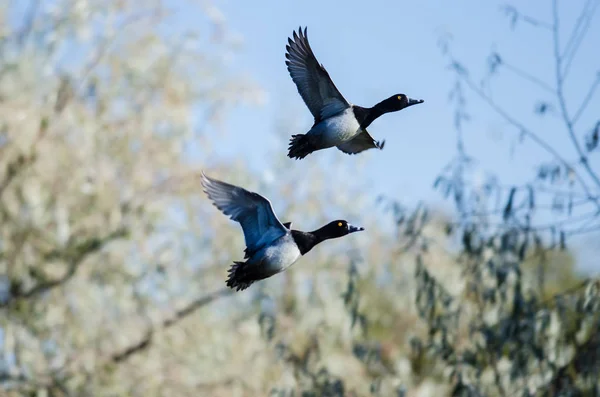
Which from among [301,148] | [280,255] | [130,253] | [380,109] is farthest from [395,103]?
[130,253]

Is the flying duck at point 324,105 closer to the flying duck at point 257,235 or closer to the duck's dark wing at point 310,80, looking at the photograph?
the duck's dark wing at point 310,80

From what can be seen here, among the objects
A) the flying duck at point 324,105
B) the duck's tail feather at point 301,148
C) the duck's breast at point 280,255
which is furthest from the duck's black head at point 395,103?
the duck's breast at point 280,255

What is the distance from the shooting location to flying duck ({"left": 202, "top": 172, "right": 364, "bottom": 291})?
3447 millimetres

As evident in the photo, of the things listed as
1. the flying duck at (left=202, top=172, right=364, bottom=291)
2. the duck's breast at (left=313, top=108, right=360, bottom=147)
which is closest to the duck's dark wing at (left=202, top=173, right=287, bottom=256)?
the flying duck at (left=202, top=172, right=364, bottom=291)

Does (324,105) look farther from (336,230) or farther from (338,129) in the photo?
(336,230)

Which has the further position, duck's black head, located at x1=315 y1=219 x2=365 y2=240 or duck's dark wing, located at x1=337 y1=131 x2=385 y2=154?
duck's dark wing, located at x1=337 y1=131 x2=385 y2=154

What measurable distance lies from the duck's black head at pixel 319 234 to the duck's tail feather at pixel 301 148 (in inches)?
9.9

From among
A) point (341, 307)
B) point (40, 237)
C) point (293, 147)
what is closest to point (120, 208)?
point (40, 237)

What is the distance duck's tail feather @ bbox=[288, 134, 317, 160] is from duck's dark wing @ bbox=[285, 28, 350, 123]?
14cm

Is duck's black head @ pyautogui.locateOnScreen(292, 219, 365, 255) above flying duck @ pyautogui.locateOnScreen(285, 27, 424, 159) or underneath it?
underneath

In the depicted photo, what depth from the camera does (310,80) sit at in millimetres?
3705

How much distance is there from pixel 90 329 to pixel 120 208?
1.04 metres

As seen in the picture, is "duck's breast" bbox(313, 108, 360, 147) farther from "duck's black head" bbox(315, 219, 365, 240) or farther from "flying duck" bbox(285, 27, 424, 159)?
"duck's black head" bbox(315, 219, 365, 240)

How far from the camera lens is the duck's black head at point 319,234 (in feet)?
11.8
